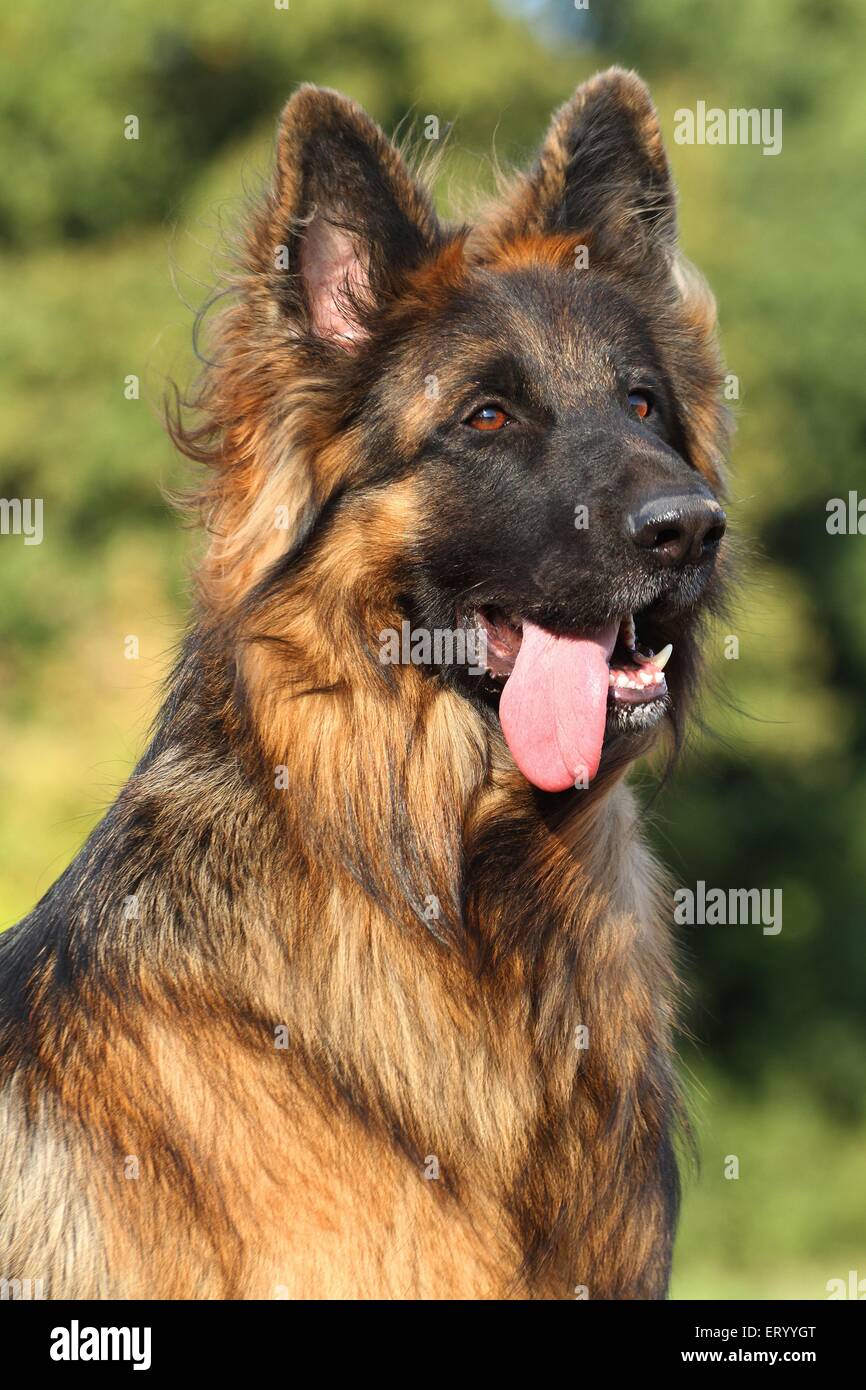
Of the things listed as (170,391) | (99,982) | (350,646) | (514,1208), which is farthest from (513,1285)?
(170,391)

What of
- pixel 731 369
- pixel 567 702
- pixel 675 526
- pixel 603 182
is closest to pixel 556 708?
pixel 567 702

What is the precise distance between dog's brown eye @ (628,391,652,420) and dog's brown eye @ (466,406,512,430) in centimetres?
44

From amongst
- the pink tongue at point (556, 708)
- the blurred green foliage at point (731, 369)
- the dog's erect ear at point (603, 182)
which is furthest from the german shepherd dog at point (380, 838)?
the blurred green foliage at point (731, 369)

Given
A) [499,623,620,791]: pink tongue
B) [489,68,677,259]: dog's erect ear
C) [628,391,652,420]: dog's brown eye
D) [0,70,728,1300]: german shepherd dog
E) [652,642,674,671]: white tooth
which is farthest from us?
[489,68,677,259]: dog's erect ear

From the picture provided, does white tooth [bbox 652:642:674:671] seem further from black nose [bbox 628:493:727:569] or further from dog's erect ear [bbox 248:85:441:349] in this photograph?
dog's erect ear [bbox 248:85:441:349]

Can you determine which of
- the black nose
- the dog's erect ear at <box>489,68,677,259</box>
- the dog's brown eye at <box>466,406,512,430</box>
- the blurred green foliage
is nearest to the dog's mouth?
the black nose

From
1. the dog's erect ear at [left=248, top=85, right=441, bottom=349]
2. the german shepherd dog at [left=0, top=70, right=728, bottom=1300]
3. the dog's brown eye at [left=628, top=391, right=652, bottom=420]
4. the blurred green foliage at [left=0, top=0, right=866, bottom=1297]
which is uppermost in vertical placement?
the blurred green foliage at [left=0, top=0, right=866, bottom=1297]

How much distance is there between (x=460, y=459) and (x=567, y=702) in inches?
31.9

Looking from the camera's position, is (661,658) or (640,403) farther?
(640,403)

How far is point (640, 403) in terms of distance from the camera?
4984 millimetres

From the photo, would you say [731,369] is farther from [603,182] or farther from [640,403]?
[640,403]

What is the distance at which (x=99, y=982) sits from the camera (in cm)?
437

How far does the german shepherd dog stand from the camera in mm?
4270

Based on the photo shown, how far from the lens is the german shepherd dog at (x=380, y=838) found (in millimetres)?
4270
